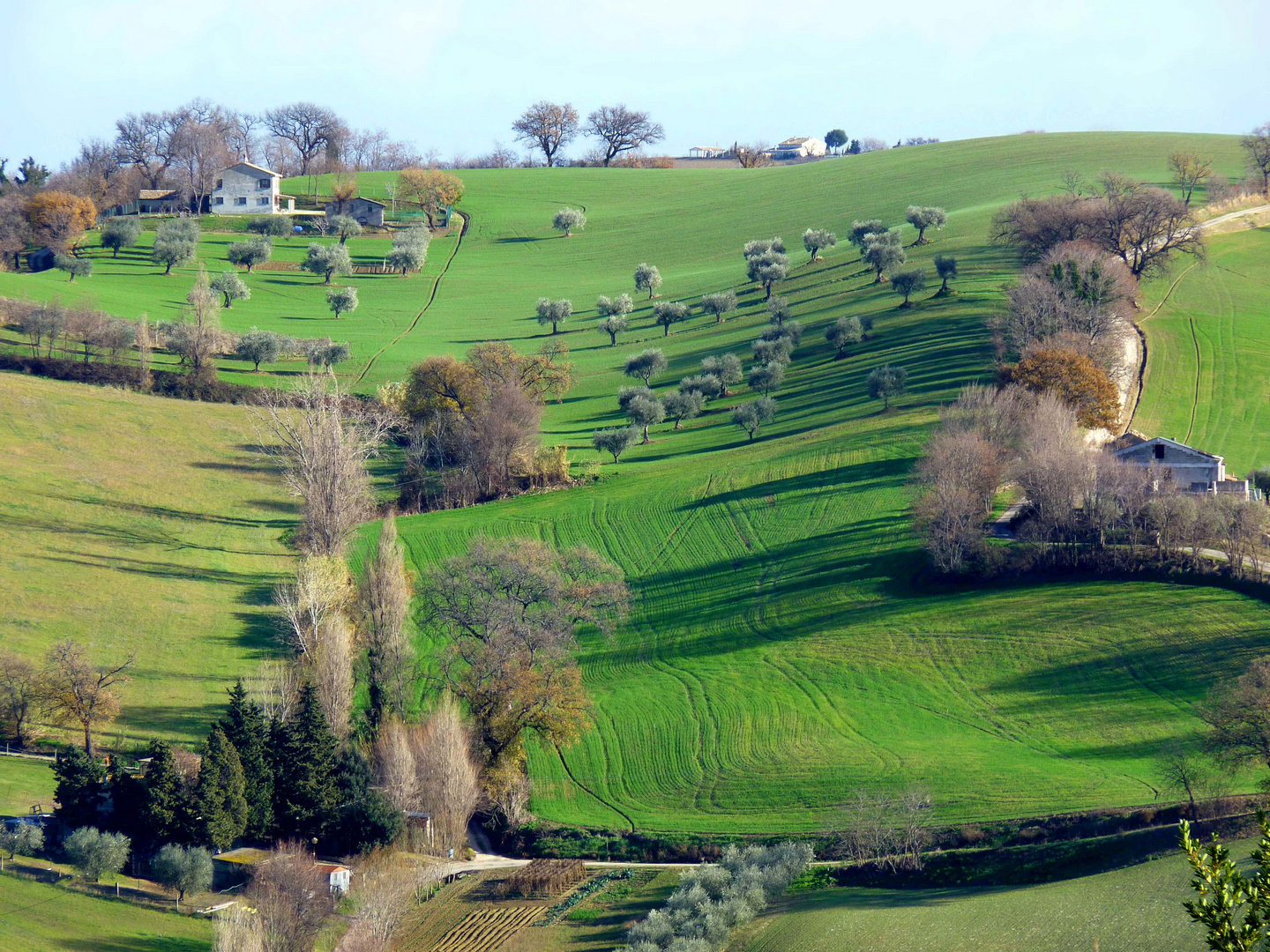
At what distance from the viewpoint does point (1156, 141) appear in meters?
155

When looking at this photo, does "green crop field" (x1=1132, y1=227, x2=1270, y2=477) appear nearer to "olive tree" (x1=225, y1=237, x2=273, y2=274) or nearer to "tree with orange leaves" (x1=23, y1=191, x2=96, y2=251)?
"olive tree" (x1=225, y1=237, x2=273, y2=274)

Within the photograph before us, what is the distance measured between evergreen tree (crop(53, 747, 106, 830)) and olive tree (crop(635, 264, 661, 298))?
297ft

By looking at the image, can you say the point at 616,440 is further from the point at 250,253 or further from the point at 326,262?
the point at 250,253

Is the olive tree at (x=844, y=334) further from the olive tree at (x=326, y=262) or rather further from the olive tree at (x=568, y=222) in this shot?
the olive tree at (x=568, y=222)

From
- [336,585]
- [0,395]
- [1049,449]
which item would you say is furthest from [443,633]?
[0,395]

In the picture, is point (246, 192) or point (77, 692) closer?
point (77, 692)

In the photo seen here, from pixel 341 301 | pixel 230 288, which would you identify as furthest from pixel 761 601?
pixel 230 288

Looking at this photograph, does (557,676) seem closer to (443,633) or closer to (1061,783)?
(443,633)

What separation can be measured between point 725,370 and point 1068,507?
37.8 m

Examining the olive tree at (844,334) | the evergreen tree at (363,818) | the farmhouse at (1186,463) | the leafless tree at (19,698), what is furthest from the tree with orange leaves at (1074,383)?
the leafless tree at (19,698)

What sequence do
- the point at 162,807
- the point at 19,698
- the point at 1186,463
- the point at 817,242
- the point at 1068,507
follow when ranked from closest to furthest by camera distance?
the point at 162,807
the point at 19,698
the point at 1068,507
the point at 1186,463
the point at 817,242

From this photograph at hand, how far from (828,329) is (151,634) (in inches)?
2254

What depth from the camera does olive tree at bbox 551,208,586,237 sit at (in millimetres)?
161500

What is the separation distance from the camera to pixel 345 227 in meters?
149
